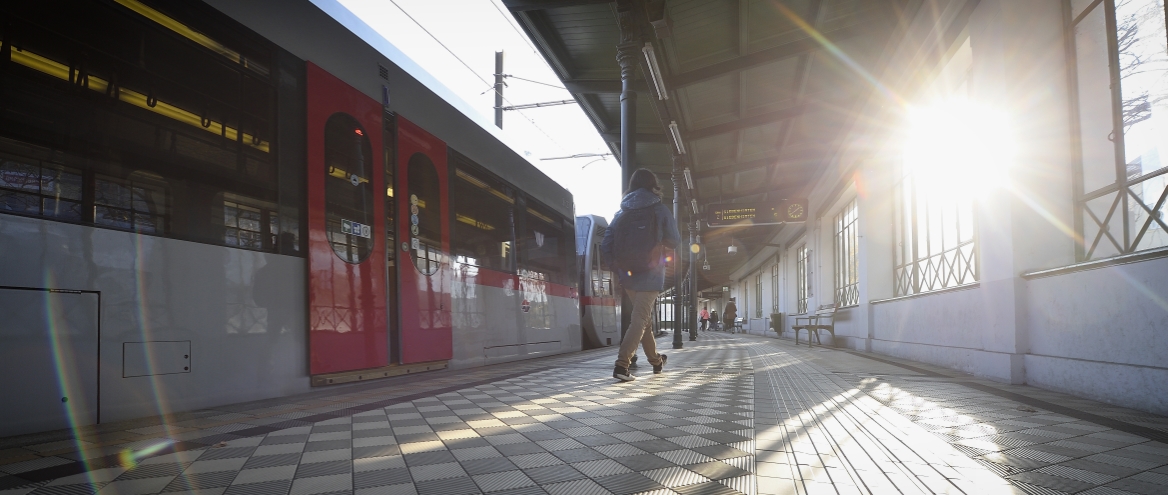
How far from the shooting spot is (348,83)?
4844 mm

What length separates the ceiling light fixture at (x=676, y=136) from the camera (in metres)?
10.7

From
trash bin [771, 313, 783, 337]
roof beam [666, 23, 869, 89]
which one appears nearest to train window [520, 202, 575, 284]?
roof beam [666, 23, 869, 89]

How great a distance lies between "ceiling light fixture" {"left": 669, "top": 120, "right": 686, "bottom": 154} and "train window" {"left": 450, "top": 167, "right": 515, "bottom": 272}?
3.67 meters

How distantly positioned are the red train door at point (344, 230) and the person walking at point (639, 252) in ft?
6.39

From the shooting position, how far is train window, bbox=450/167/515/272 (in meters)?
6.57


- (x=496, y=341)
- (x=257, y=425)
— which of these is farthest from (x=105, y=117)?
(x=496, y=341)

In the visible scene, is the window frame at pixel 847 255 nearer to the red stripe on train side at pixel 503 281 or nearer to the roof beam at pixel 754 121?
the roof beam at pixel 754 121

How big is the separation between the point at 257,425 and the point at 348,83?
9.19 ft

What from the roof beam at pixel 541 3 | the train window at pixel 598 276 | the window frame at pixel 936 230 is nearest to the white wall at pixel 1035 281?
the window frame at pixel 936 230

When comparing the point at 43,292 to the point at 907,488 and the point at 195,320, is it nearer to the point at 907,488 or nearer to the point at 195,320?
the point at 195,320

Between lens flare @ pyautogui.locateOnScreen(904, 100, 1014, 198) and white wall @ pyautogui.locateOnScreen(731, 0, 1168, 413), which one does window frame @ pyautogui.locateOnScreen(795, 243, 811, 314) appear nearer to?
lens flare @ pyautogui.locateOnScreen(904, 100, 1014, 198)

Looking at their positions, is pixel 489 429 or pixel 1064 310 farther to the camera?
pixel 1064 310

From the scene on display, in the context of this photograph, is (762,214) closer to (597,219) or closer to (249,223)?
(597,219)

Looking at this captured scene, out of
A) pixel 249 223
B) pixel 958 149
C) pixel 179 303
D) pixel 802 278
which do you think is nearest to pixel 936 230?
pixel 958 149
